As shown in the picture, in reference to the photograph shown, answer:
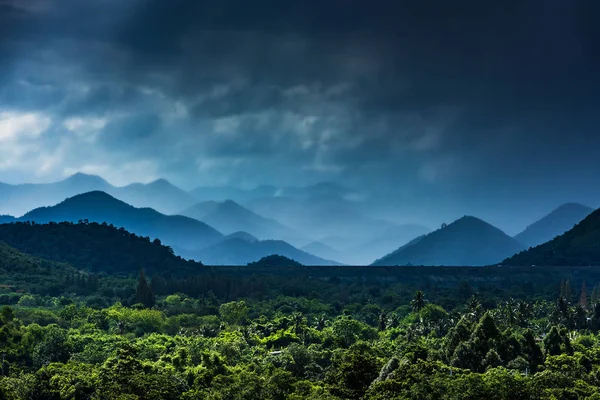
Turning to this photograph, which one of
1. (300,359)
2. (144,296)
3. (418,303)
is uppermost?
(144,296)

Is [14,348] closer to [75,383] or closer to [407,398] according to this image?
[75,383]

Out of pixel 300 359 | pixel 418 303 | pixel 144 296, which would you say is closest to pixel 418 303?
pixel 418 303

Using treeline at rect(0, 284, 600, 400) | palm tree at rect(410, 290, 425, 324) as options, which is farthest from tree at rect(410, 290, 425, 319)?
treeline at rect(0, 284, 600, 400)

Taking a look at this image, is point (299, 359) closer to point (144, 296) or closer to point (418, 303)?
point (418, 303)

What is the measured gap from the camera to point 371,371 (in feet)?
293

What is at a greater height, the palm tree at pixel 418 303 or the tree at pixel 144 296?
the tree at pixel 144 296

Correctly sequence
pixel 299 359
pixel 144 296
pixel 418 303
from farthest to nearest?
pixel 144 296 < pixel 418 303 < pixel 299 359

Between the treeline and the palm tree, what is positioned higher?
the palm tree

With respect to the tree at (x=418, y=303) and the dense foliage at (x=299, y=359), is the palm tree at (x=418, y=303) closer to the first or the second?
the tree at (x=418, y=303)

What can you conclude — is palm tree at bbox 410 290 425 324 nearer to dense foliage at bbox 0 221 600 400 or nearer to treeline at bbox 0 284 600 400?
A: dense foliage at bbox 0 221 600 400

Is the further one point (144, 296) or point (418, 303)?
point (144, 296)

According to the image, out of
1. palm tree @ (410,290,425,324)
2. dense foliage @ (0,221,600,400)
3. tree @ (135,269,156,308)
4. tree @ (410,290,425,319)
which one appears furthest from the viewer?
tree @ (135,269,156,308)

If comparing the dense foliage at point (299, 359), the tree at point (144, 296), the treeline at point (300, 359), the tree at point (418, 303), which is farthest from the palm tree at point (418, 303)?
the tree at point (144, 296)

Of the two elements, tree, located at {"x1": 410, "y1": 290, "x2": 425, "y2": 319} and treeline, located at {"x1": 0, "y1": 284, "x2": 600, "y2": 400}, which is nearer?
treeline, located at {"x1": 0, "y1": 284, "x2": 600, "y2": 400}
